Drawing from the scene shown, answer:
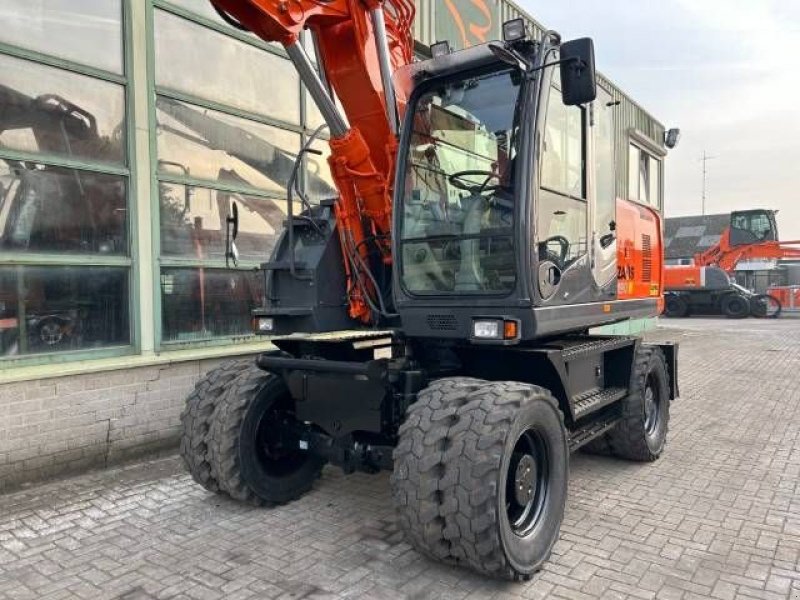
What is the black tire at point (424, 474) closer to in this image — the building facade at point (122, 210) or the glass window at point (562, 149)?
the glass window at point (562, 149)

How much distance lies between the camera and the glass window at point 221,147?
5910 mm

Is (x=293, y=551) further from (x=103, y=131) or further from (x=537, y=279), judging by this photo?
(x=103, y=131)

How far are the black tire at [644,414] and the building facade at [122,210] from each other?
97.6 inches

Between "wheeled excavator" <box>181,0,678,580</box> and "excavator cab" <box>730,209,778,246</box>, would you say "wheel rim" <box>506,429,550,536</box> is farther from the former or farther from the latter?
"excavator cab" <box>730,209,778,246</box>

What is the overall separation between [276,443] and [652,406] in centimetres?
353

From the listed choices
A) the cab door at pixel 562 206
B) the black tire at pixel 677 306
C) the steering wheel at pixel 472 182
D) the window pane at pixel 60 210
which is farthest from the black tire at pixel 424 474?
the black tire at pixel 677 306

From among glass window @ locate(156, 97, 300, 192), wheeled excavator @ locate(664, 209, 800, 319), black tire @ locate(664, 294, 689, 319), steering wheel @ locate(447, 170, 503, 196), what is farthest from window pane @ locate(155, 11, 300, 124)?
black tire @ locate(664, 294, 689, 319)

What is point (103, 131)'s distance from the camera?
17.7 feet

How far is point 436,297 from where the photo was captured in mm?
4004

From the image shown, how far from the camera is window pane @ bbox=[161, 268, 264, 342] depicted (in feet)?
19.5

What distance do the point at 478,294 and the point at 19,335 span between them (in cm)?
362

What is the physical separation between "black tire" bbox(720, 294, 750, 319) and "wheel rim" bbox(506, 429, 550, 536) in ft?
78.9

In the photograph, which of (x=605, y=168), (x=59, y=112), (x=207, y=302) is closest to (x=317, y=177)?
(x=207, y=302)

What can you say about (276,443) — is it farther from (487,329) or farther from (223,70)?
(223,70)
